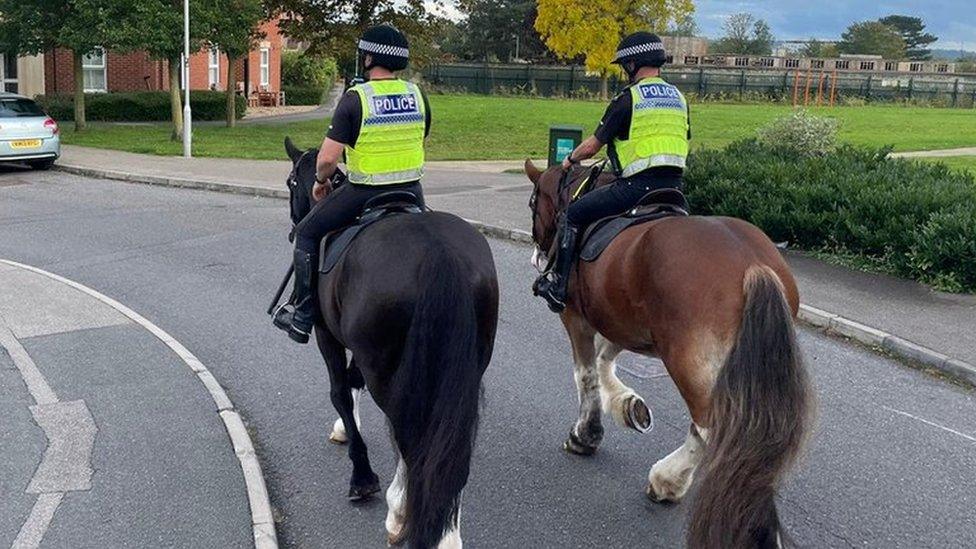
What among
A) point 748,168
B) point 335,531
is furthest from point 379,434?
point 748,168

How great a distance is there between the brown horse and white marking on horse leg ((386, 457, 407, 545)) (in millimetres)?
1440

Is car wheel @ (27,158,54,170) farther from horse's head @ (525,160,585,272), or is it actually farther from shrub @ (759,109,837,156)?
horse's head @ (525,160,585,272)

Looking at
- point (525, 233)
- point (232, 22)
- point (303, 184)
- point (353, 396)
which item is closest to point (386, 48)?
point (303, 184)

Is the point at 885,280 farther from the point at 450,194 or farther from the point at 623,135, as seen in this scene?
the point at 450,194

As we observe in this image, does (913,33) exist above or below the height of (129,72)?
above

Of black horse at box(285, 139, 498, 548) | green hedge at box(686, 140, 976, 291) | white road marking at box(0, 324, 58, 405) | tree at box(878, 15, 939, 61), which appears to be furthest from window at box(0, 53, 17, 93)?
tree at box(878, 15, 939, 61)

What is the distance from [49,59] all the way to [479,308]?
3480 cm

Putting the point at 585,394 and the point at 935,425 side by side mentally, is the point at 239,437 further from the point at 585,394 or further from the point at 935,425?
the point at 935,425

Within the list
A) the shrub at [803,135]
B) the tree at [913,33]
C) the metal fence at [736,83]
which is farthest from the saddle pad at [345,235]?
the tree at [913,33]

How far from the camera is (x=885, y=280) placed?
432 inches

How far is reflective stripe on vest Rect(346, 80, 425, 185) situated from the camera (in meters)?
5.26

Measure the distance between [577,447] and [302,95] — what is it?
149 ft

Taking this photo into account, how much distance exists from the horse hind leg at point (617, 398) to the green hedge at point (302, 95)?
44886 mm

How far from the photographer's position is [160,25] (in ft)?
81.3
